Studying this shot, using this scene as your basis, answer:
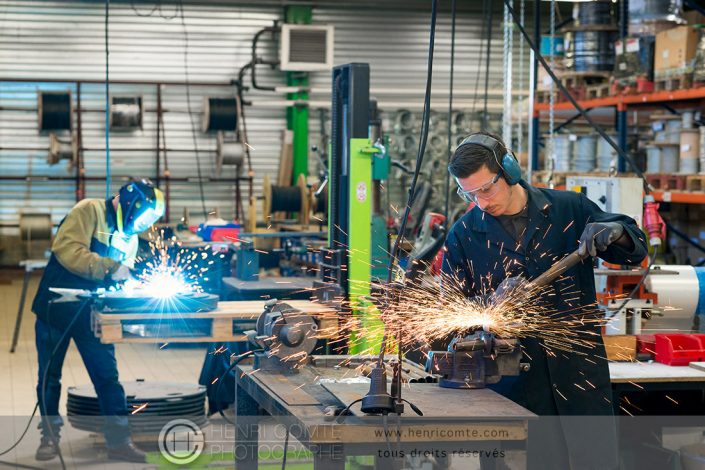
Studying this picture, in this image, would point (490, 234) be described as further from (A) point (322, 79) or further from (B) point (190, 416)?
(A) point (322, 79)

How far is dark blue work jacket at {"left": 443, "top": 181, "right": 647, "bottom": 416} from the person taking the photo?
153 inches

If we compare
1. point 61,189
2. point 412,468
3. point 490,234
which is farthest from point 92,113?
point 490,234

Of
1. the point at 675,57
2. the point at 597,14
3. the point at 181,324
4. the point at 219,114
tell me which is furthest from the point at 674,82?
the point at 219,114

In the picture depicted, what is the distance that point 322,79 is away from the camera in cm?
1639

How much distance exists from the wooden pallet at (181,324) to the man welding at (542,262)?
5.77ft

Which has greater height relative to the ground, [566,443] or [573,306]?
[573,306]

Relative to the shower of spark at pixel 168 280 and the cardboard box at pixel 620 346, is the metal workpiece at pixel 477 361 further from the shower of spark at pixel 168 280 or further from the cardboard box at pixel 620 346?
the shower of spark at pixel 168 280

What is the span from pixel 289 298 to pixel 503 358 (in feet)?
11.4

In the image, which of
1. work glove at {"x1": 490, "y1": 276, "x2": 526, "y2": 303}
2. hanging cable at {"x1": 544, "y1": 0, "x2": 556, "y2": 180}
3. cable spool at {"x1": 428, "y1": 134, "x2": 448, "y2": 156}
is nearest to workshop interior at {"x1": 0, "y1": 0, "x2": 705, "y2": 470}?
work glove at {"x1": 490, "y1": 276, "x2": 526, "y2": 303}

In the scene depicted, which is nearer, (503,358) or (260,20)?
(503,358)

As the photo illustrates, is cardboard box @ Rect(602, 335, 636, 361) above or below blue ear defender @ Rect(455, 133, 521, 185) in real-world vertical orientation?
below

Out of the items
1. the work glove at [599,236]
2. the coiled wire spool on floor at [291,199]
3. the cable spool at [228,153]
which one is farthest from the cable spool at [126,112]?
the work glove at [599,236]

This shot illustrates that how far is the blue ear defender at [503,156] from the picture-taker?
12.7 ft

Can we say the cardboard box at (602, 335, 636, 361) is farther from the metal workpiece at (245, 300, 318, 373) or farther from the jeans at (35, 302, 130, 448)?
the jeans at (35, 302, 130, 448)
